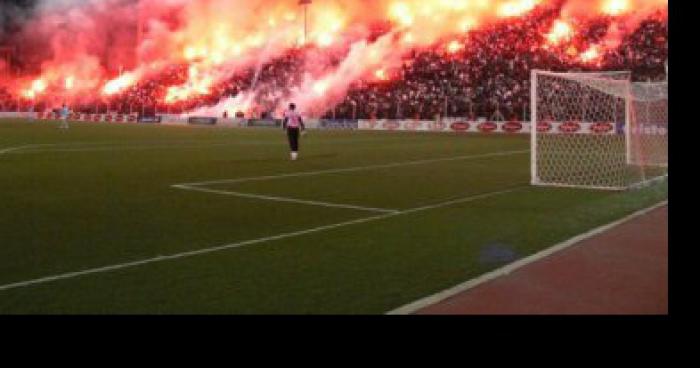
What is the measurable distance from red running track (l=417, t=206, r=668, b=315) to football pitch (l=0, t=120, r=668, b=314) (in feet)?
1.54

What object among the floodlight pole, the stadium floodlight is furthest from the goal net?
the floodlight pole

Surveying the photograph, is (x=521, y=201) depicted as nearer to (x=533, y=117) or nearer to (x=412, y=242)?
(x=533, y=117)

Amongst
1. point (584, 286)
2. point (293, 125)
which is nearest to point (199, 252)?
point (584, 286)

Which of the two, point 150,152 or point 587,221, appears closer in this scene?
point 587,221

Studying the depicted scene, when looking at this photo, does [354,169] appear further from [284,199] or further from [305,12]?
[305,12]

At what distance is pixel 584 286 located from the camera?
5.97 metres

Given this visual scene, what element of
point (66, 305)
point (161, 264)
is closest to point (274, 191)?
→ point (161, 264)

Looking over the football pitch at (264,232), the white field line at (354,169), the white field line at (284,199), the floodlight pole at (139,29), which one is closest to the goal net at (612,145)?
the football pitch at (264,232)

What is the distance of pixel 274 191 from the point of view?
1305 centimetres

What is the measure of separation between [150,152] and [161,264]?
55.2 feet

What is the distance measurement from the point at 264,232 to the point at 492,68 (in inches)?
1586

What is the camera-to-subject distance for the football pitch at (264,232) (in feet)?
19.0

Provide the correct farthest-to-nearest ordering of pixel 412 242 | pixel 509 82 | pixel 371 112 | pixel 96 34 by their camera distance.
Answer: pixel 96 34 < pixel 371 112 < pixel 509 82 < pixel 412 242
